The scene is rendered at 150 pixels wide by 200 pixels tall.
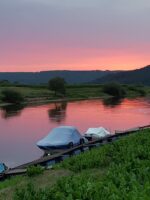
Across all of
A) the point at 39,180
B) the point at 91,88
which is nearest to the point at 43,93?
the point at 91,88

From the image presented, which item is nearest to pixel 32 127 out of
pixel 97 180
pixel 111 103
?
pixel 111 103

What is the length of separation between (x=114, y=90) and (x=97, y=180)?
146m

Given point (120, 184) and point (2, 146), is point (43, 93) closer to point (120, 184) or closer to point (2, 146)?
point (2, 146)

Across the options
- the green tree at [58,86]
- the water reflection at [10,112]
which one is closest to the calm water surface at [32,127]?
the water reflection at [10,112]

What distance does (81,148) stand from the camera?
30.9 m

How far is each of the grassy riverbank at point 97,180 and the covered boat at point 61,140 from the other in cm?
2053

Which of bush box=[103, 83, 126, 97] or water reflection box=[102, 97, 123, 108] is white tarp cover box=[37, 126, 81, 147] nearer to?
water reflection box=[102, 97, 123, 108]

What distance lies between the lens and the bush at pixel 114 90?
156625 millimetres

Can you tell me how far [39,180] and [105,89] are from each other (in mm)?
146231

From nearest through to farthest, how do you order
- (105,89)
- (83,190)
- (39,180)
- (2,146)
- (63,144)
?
(83,190) < (39,180) < (63,144) < (2,146) < (105,89)

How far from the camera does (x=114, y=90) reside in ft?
516

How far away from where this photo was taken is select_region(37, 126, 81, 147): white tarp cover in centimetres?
3988

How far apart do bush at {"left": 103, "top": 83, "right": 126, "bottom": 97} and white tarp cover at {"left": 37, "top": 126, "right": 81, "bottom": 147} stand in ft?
379

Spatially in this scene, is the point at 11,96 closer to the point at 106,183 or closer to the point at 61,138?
the point at 61,138
